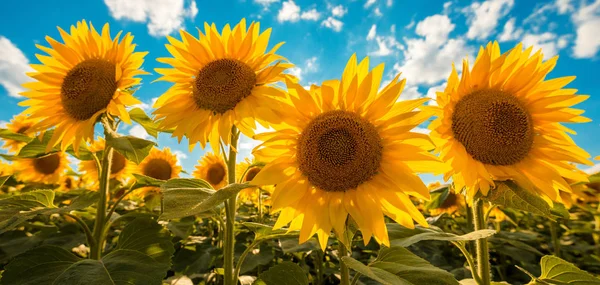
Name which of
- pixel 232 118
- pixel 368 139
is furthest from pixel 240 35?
pixel 368 139

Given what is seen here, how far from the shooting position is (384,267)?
62.6 inches

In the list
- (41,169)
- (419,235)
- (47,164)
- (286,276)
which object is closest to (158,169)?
(47,164)

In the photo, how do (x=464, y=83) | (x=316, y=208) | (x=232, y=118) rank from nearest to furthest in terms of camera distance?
(x=316, y=208), (x=464, y=83), (x=232, y=118)

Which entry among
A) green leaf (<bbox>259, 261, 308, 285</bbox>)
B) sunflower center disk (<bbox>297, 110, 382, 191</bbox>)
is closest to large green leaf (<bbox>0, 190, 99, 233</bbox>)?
green leaf (<bbox>259, 261, 308, 285</bbox>)

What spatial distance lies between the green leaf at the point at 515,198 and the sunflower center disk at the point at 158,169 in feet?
12.9

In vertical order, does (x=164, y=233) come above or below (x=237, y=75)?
below

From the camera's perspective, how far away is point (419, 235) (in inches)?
66.1

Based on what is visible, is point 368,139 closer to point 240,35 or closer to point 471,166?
point 471,166

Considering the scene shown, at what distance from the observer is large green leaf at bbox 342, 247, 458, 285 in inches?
52.9

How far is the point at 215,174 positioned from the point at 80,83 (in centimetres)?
243

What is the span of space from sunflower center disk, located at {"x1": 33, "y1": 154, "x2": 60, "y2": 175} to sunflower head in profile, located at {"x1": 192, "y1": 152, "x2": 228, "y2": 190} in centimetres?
226

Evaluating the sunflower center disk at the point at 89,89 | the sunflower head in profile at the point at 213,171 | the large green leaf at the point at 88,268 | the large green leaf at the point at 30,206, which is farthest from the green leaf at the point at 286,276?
the sunflower head in profile at the point at 213,171

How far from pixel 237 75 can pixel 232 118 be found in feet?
1.00

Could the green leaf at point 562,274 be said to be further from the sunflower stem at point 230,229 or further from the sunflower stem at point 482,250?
the sunflower stem at point 230,229
